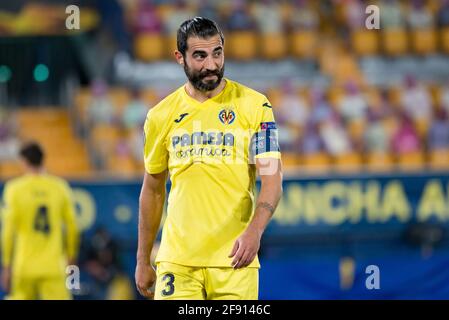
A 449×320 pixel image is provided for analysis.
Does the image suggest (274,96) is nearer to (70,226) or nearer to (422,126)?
(422,126)

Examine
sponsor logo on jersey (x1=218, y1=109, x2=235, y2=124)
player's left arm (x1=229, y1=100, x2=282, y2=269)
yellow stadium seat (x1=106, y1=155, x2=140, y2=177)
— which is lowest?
player's left arm (x1=229, y1=100, x2=282, y2=269)

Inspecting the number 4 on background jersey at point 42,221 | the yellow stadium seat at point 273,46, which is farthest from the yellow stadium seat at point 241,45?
the number 4 on background jersey at point 42,221

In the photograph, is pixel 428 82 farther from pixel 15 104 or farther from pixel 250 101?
pixel 250 101

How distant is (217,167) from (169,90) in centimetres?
Result: 912

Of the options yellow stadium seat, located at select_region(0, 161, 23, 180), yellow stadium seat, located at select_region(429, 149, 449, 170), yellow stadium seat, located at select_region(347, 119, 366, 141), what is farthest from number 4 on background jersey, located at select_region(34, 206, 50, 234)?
yellow stadium seat, located at select_region(429, 149, 449, 170)

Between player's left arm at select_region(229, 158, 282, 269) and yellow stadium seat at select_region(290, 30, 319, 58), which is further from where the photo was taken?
yellow stadium seat at select_region(290, 30, 319, 58)

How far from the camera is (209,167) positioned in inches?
197

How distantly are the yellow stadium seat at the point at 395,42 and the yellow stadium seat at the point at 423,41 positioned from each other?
133 millimetres

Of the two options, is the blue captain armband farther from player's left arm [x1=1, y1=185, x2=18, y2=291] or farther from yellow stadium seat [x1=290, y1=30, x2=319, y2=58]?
yellow stadium seat [x1=290, y1=30, x2=319, y2=58]

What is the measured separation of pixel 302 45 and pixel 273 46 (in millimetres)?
429

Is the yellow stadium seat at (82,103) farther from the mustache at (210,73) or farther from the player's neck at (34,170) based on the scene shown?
the mustache at (210,73)

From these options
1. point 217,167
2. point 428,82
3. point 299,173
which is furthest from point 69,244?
point 428,82

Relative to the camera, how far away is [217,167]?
4.98m

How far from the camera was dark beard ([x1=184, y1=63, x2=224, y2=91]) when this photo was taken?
4.94 m
